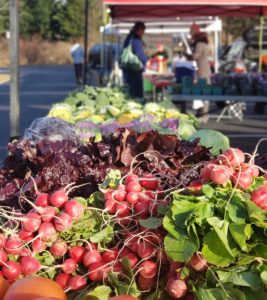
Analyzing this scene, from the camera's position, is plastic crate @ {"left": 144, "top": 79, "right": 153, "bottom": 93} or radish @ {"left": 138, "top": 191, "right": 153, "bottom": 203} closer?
radish @ {"left": 138, "top": 191, "right": 153, "bottom": 203}

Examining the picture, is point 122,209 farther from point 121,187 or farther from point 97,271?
point 97,271

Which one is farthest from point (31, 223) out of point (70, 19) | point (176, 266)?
point (70, 19)

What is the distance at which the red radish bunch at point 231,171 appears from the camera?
2660 mm

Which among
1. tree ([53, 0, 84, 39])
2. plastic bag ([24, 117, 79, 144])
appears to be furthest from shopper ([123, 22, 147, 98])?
tree ([53, 0, 84, 39])

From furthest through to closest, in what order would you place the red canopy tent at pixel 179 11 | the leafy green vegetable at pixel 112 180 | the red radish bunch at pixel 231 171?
the red canopy tent at pixel 179 11 → the leafy green vegetable at pixel 112 180 → the red radish bunch at pixel 231 171

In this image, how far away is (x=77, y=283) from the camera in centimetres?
275

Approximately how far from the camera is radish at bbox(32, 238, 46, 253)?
2814mm

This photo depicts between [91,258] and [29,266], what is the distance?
0.25 meters

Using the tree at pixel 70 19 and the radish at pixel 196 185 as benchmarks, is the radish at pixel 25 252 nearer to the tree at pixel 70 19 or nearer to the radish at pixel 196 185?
the radish at pixel 196 185

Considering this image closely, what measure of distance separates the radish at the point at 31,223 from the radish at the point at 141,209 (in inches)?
16.1

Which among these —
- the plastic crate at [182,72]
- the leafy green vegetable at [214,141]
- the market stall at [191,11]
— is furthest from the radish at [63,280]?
the plastic crate at [182,72]

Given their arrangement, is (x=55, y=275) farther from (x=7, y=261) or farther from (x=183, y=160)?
(x=183, y=160)

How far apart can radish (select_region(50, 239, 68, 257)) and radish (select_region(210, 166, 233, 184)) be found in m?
0.68

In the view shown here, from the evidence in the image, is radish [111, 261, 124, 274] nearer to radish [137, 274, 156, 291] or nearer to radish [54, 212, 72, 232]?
radish [137, 274, 156, 291]
